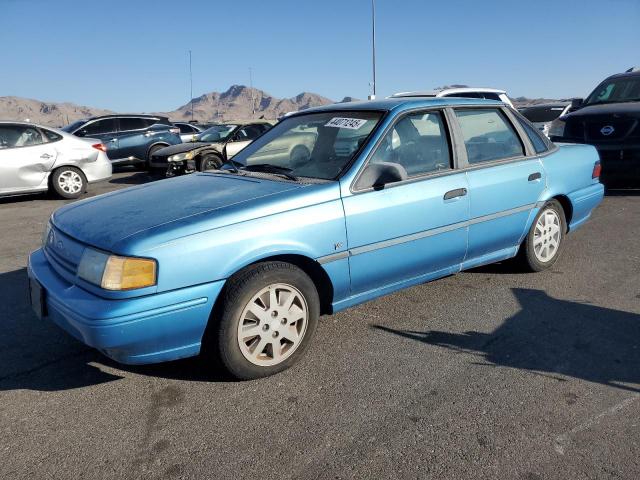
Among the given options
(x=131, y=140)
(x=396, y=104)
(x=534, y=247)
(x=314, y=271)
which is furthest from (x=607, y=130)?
(x=131, y=140)

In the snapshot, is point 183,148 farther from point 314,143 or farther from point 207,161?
point 314,143

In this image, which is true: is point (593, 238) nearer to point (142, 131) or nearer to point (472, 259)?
point (472, 259)

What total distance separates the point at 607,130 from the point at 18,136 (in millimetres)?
9250

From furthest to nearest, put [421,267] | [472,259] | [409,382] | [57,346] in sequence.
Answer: [472,259] < [421,267] < [57,346] < [409,382]

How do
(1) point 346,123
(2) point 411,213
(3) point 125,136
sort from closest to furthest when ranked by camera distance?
1. (2) point 411,213
2. (1) point 346,123
3. (3) point 125,136

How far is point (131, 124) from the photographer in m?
14.2

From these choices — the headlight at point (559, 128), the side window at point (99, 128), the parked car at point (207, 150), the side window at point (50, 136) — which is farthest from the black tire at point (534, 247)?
the side window at point (99, 128)

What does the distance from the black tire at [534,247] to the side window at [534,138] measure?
1.50 feet

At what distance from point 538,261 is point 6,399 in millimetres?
3996

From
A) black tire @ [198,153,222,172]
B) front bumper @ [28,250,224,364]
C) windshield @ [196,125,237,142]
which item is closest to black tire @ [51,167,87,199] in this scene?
black tire @ [198,153,222,172]

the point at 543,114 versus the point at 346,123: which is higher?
the point at 543,114

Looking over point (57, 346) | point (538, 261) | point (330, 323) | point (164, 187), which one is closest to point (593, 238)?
point (538, 261)

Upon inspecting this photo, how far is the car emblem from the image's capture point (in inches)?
315

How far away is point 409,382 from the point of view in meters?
2.95
